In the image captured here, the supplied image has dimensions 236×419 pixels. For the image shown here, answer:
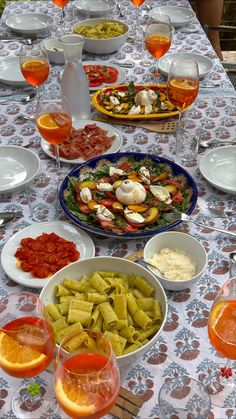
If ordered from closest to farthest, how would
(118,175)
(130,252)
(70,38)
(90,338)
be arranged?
(90,338) → (130,252) → (118,175) → (70,38)

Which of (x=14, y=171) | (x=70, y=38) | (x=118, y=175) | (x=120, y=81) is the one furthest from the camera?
(x=120, y=81)

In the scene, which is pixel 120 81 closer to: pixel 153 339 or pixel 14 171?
pixel 14 171

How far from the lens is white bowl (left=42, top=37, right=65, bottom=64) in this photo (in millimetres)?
2108

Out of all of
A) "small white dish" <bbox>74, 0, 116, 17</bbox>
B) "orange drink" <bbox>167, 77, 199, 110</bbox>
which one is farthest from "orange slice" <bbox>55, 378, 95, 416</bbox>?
"small white dish" <bbox>74, 0, 116, 17</bbox>

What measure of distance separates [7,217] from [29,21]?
151 cm

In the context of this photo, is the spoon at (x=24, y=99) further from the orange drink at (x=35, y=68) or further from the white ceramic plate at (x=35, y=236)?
the white ceramic plate at (x=35, y=236)

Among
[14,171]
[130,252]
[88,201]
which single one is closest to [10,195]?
[14,171]

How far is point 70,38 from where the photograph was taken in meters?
Answer: 1.69

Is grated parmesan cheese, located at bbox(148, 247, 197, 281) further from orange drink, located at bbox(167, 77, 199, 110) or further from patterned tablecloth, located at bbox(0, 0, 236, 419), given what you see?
orange drink, located at bbox(167, 77, 199, 110)

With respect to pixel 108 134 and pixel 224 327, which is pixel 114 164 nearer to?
pixel 108 134

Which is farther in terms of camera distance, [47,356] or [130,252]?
[130,252]

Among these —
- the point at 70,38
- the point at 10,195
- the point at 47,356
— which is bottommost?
the point at 10,195

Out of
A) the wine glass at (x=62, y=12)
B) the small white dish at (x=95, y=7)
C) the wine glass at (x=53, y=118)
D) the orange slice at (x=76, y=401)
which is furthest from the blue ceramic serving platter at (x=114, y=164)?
the small white dish at (x=95, y=7)

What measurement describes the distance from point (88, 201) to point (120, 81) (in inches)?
33.0
